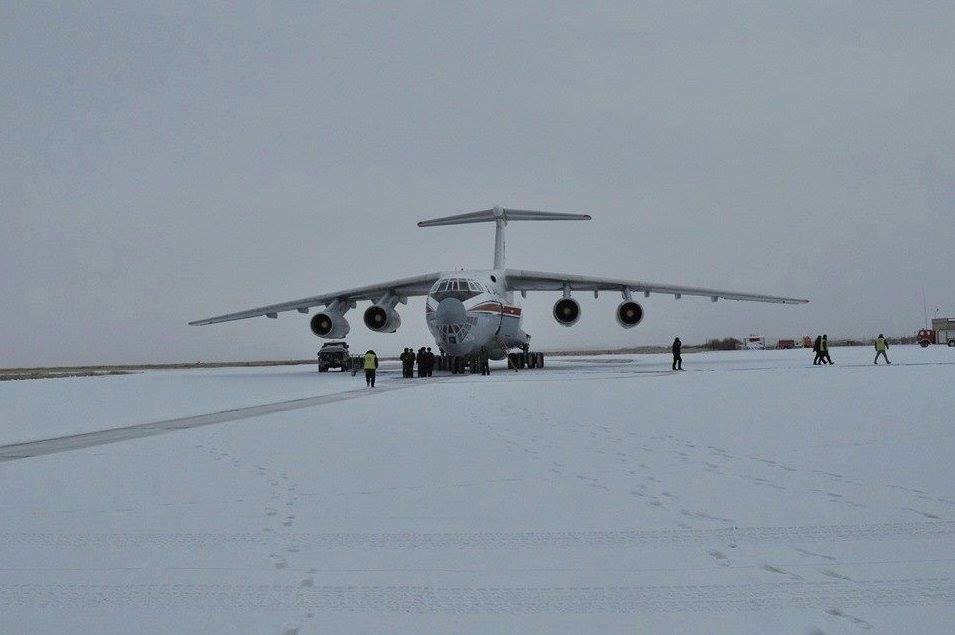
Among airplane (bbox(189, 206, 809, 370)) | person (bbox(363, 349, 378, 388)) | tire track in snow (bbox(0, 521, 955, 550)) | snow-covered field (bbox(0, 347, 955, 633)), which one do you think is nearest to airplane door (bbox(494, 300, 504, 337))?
airplane (bbox(189, 206, 809, 370))

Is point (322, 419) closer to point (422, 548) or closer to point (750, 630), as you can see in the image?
point (422, 548)

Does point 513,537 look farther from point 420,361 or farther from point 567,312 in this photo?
point 567,312

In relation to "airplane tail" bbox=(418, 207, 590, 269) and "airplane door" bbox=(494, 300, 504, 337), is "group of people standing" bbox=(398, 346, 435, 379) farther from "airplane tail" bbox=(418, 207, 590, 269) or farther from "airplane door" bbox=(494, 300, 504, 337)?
"airplane tail" bbox=(418, 207, 590, 269)

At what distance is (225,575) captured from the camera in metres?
3.32

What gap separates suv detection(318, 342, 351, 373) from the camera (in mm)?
32312

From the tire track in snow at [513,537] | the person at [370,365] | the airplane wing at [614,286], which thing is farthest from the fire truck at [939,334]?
Result: the tire track in snow at [513,537]

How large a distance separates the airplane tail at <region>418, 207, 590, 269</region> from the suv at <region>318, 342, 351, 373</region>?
6.25 m

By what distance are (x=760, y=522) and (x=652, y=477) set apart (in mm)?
1407

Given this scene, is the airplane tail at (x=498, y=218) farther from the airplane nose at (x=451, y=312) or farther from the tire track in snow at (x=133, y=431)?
the tire track in snow at (x=133, y=431)

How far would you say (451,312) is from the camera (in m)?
23.6

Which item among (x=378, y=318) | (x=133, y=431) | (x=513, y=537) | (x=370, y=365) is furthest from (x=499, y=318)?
(x=513, y=537)

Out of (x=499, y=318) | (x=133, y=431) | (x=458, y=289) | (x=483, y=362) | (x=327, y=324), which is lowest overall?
(x=133, y=431)

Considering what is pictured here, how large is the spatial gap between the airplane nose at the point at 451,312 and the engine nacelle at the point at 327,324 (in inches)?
202

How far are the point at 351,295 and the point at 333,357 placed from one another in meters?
5.98
